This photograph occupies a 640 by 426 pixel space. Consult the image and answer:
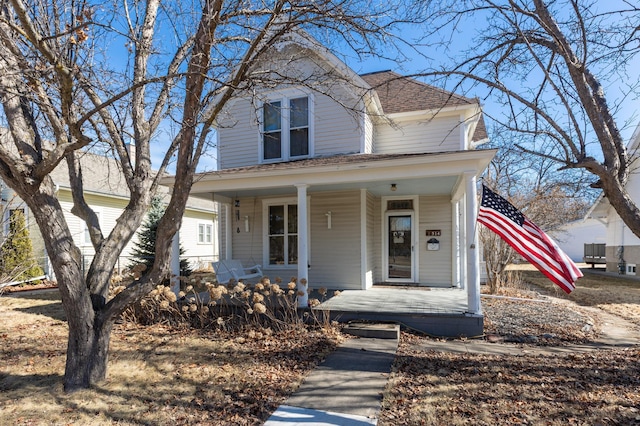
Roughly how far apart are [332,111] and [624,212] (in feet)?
22.1

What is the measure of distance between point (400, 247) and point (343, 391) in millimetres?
6402

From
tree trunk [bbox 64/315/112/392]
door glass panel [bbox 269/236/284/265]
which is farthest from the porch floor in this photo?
tree trunk [bbox 64/315/112/392]

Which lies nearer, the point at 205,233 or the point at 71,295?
the point at 71,295

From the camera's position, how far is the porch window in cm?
988

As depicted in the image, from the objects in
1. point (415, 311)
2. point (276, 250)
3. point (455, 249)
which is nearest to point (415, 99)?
point (455, 249)

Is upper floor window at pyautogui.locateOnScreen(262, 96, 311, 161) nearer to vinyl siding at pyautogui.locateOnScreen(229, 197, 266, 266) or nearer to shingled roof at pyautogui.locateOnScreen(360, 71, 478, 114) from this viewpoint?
vinyl siding at pyautogui.locateOnScreen(229, 197, 266, 266)

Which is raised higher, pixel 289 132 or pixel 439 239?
pixel 289 132

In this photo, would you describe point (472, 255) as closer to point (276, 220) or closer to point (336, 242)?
point (336, 242)

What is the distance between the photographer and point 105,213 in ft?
50.3

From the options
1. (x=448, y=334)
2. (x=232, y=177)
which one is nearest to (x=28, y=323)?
Result: (x=232, y=177)

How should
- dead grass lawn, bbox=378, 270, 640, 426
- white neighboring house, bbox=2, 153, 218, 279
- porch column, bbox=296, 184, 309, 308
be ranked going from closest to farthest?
dead grass lawn, bbox=378, 270, 640, 426 → porch column, bbox=296, 184, 309, 308 → white neighboring house, bbox=2, 153, 218, 279

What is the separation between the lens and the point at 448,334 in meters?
6.04

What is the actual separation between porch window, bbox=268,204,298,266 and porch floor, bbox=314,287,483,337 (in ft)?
8.28

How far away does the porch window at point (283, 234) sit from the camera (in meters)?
9.88
